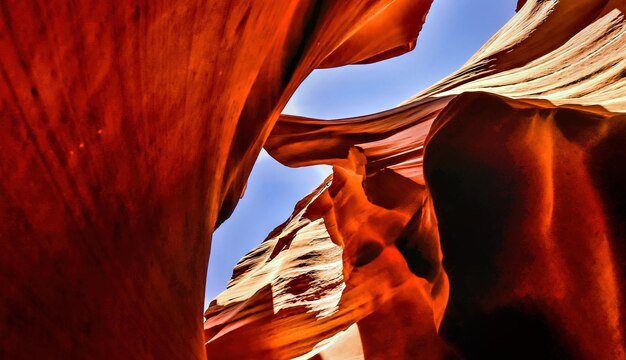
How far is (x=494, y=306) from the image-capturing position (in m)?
3.04

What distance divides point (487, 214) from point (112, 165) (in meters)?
2.36

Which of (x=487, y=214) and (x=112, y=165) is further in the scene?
(x=487, y=214)

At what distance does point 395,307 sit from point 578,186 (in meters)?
2.90

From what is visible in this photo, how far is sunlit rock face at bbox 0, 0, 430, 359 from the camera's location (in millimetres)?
1203

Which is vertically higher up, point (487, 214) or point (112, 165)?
point (112, 165)

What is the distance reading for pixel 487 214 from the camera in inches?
124

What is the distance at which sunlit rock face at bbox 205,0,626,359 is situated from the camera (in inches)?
117

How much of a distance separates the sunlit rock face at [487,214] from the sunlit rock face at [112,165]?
5.18ft

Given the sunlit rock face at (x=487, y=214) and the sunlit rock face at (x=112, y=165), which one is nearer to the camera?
the sunlit rock face at (x=112, y=165)

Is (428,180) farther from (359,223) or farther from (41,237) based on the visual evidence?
(359,223)

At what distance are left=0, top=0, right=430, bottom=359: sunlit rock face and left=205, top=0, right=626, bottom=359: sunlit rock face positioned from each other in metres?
1.58

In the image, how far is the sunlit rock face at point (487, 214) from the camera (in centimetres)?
296

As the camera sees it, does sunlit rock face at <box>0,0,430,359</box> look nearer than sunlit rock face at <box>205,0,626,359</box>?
Yes

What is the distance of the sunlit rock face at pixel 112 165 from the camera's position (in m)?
1.20
